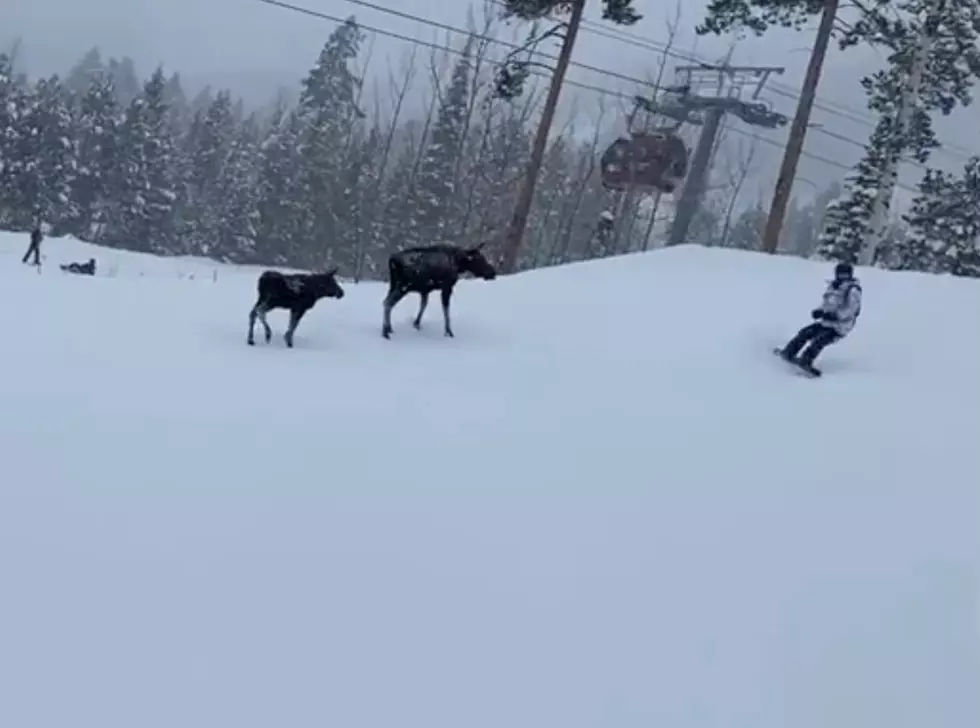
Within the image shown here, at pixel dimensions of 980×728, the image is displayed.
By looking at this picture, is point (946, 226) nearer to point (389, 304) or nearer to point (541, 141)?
point (541, 141)

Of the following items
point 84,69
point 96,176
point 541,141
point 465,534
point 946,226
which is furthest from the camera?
point 84,69

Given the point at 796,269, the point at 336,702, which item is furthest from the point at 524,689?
the point at 796,269

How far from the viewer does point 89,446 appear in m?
6.43

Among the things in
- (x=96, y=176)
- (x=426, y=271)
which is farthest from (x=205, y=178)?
(x=426, y=271)

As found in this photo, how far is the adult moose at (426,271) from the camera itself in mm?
11156

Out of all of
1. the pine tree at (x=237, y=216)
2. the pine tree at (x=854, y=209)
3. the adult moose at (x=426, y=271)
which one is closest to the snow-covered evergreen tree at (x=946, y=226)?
the pine tree at (x=854, y=209)

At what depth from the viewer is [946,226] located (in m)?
31.1

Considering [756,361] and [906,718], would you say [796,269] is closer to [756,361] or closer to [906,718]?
[756,361]

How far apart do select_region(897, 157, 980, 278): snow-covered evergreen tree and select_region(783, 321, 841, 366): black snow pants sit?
73.1 ft

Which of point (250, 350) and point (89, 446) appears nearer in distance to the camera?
point (89, 446)

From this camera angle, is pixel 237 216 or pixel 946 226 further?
pixel 237 216

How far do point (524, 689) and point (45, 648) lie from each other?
2231 mm

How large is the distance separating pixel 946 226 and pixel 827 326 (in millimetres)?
23342

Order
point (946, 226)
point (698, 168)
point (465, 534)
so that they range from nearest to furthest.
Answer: point (465, 534)
point (698, 168)
point (946, 226)
